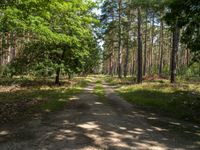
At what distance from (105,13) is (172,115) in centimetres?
3121

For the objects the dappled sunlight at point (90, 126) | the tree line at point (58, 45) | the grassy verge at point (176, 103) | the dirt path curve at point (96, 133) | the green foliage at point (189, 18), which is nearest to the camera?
the dirt path curve at point (96, 133)

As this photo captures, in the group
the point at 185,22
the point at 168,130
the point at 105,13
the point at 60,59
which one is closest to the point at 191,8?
the point at 185,22

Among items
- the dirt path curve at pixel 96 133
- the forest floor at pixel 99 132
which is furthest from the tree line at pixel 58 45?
the dirt path curve at pixel 96 133

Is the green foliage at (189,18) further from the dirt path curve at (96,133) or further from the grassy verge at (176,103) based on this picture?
the dirt path curve at (96,133)

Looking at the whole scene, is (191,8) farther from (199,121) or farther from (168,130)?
(168,130)

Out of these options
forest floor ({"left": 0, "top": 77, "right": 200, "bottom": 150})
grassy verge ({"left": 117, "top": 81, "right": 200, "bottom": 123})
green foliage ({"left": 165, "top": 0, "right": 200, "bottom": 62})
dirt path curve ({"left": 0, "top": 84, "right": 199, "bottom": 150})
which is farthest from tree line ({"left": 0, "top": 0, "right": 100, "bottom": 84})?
grassy verge ({"left": 117, "top": 81, "right": 200, "bottom": 123})

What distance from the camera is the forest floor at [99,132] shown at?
22.1ft

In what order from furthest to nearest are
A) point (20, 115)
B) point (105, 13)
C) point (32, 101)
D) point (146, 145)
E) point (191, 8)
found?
point (105, 13)
point (32, 101)
point (191, 8)
point (20, 115)
point (146, 145)

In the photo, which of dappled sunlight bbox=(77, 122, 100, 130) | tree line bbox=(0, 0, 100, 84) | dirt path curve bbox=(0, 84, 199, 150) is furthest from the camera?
tree line bbox=(0, 0, 100, 84)

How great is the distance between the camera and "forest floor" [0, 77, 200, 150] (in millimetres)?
6723

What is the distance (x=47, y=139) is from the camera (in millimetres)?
7016

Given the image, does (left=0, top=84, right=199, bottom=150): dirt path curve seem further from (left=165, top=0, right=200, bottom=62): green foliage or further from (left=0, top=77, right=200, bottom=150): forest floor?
(left=165, top=0, right=200, bottom=62): green foliage

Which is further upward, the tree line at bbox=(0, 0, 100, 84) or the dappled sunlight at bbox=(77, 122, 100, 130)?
the tree line at bbox=(0, 0, 100, 84)

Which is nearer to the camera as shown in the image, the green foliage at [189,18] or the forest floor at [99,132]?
the forest floor at [99,132]
